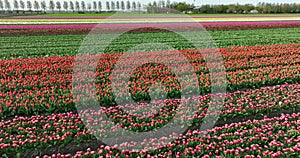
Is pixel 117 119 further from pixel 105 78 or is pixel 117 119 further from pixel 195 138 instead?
pixel 105 78

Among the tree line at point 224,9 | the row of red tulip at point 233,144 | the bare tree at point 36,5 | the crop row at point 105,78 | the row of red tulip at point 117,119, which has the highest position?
the bare tree at point 36,5

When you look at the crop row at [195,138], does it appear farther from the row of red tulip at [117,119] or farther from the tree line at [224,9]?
the tree line at [224,9]

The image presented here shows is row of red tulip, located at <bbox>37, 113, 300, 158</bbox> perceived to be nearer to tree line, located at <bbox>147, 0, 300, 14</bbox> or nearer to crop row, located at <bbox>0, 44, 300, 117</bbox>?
crop row, located at <bbox>0, 44, 300, 117</bbox>

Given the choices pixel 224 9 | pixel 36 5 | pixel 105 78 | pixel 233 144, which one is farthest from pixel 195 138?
pixel 36 5

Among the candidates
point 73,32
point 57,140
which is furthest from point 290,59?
point 73,32

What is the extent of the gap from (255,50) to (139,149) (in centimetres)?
1300

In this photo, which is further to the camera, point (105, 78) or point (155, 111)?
point (105, 78)

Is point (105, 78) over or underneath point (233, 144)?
over

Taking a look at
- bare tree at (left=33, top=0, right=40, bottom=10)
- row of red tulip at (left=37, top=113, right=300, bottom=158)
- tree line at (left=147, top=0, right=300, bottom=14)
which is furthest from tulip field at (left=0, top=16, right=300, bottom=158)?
bare tree at (left=33, top=0, right=40, bottom=10)

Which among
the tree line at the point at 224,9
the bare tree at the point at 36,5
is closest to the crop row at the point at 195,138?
the tree line at the point at 224,9

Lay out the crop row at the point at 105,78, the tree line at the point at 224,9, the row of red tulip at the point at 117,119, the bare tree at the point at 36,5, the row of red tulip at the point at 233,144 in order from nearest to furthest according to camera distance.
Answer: the row of red tulip at the point at 233,144 → the row of red tulip at the point at 117,119 → the crop row at the point at 105,78 → the tree line at the point at 224,9 → the bare tree at the point at 36,5

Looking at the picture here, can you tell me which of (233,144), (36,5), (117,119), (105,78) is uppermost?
(36,5)

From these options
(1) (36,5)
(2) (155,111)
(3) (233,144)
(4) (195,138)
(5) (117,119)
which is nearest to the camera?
(3) (233,144)

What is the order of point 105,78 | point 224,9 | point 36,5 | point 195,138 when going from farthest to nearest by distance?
point 36,5
point 224,9
point 105,78
point 195,138
